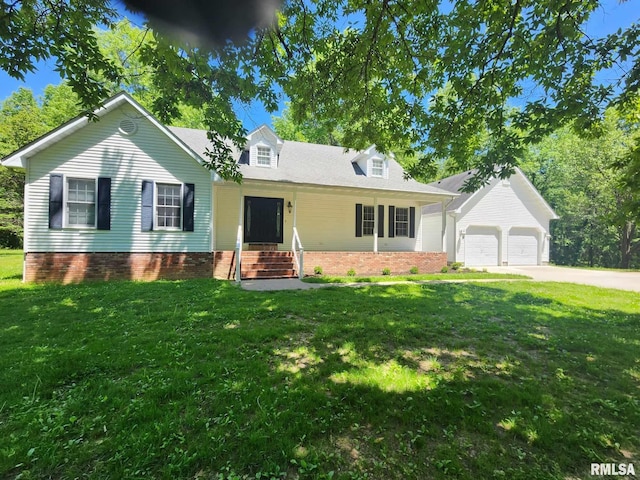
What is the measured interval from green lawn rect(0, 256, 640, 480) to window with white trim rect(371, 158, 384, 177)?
394 inches

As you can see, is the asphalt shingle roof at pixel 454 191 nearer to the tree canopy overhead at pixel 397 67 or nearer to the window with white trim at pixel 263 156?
the window with white trim at pixel 263 156

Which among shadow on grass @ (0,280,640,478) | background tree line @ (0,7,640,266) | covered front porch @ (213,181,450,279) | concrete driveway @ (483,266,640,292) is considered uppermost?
background tree line @ (0,7,640,266)

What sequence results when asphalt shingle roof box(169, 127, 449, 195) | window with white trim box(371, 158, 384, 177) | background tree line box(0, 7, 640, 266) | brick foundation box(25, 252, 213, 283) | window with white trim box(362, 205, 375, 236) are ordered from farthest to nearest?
window with white trim box(371, 158, 384, 177) < window with white trim box(362, 205, 375, 236) < asphalt shingle roof box(169, 127, 449, 195) < brick foundation box(25, 252, 213, 283) < background tree line box(0, 7, 640, 266)

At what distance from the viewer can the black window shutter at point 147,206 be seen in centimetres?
967

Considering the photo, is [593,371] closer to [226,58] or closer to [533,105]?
[533,105]

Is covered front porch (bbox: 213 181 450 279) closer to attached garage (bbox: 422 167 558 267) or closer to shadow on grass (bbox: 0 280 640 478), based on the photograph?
attached garage (bbox: 422 167 558 267)

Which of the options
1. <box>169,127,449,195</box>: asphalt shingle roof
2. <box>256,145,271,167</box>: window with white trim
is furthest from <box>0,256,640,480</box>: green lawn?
<box>256,145,271,167</box>: window with white trim

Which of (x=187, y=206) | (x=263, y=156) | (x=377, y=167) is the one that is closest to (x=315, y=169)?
(x=263, y=156)

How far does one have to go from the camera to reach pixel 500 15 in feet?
Answer: 13.1

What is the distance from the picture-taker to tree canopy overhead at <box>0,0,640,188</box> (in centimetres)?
367

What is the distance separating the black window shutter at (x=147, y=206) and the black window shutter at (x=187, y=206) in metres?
0.99

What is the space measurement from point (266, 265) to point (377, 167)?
301 inches

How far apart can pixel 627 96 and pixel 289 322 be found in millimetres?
5615

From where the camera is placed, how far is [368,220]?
564 inches
